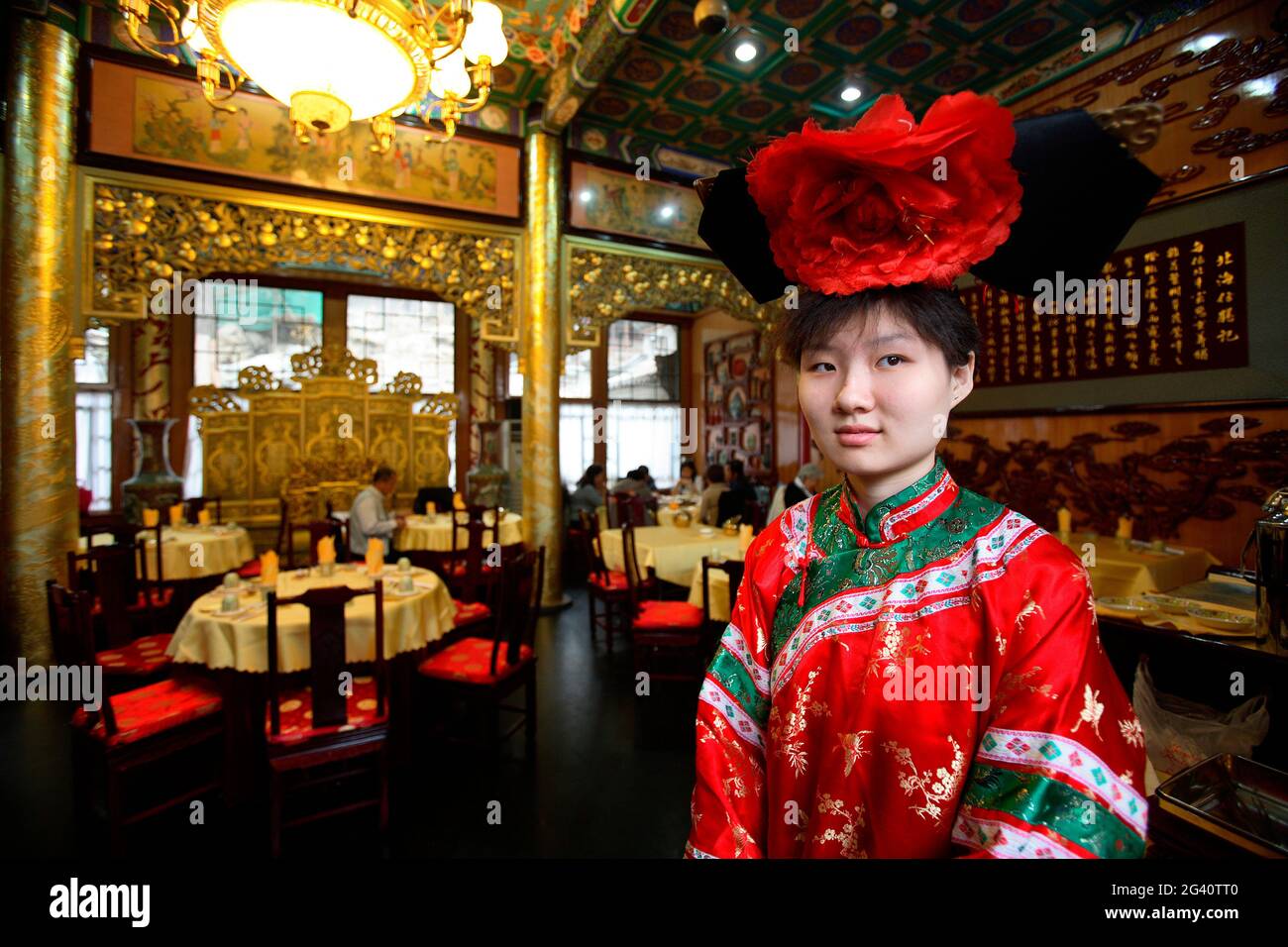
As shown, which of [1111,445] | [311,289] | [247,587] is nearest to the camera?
[247,587]

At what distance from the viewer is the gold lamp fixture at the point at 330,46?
7.64 ft

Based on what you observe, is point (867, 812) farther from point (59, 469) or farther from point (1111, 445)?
point (59, 469)

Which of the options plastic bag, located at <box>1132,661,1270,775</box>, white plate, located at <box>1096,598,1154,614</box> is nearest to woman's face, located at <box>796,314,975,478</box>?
plastic bag, located at <box>1132,661,1270,775</box>

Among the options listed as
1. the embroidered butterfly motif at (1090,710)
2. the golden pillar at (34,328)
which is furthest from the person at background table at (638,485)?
the embroidered butterfly motif at (1090,710)

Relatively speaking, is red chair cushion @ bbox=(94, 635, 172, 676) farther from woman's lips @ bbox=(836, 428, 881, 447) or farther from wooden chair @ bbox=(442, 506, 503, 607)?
woman's lips @ bbox=(836, 428, 881, 447)

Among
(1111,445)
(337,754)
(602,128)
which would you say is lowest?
(337,754)

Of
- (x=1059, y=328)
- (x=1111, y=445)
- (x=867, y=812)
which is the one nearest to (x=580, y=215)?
(x=1059, y=328)

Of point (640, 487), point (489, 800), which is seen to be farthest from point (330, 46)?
point (640, 487)

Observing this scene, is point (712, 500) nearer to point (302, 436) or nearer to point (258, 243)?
point (258, 243)

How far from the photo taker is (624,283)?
6.11m

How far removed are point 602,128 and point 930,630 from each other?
6.45m

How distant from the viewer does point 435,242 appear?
5.41 meters

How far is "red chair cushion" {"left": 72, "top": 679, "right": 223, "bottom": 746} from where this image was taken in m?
2.34
